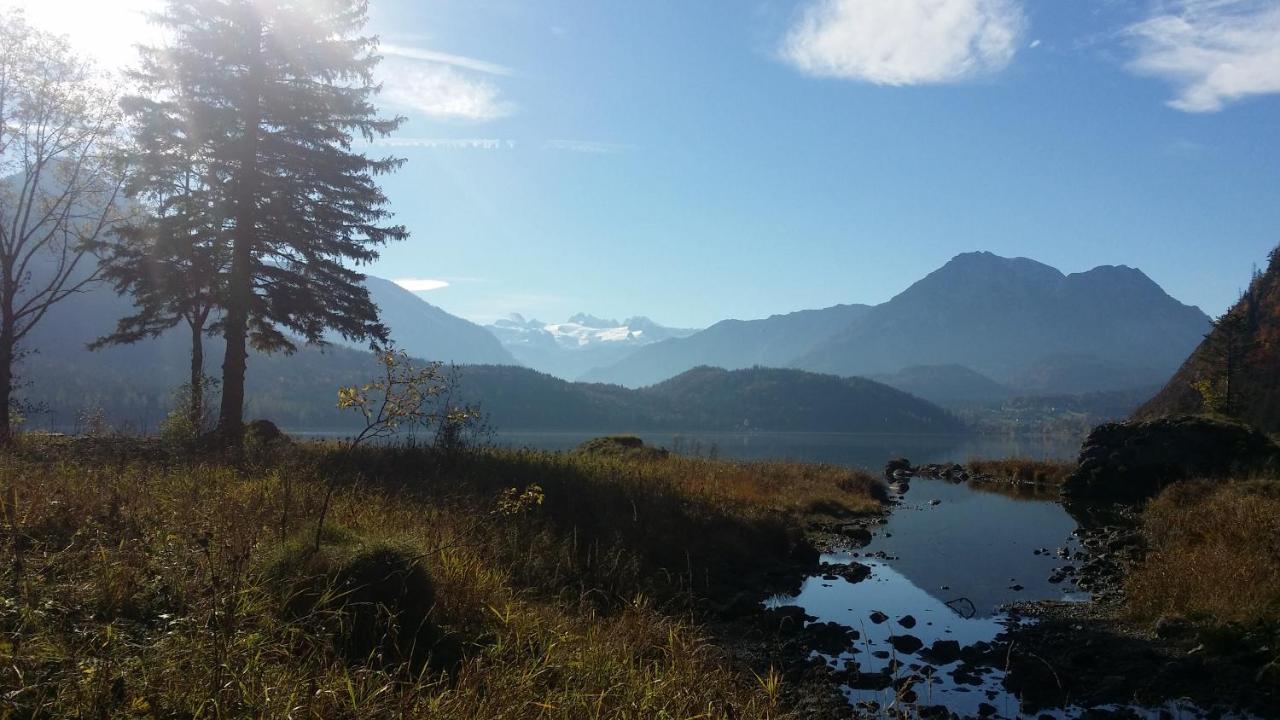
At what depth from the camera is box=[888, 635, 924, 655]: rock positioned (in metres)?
8.80

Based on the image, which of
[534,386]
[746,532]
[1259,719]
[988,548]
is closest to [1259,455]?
[988,548]

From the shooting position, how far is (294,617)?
501 cm

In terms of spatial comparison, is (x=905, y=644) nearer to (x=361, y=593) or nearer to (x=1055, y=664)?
(x=1055, y=664)

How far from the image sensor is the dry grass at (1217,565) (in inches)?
340

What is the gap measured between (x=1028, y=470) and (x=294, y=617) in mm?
40136

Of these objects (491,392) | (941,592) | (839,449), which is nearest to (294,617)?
(941,592)

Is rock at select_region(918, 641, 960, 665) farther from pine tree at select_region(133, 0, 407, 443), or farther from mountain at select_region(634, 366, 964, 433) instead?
mountain at select_region(634, 366, 964, 433)

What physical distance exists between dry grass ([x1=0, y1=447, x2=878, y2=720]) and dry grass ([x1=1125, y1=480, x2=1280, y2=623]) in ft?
20.2

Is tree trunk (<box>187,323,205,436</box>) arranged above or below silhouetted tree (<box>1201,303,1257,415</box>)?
below

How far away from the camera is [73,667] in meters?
3.58

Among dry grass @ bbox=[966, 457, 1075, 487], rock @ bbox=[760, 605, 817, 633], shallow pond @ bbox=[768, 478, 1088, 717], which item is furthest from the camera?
dry grass @ bbox=[966, 457, 1075, 487]

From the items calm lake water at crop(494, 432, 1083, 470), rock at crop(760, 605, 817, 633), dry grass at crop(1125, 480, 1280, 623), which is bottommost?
calm lake water at crop(494, 432, 1083, 470)

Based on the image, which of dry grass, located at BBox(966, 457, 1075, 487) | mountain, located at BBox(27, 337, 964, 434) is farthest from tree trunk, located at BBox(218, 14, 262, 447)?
mountain, located at BBox(27, 337, 964, 434)

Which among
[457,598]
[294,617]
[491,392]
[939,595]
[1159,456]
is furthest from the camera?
[491,392]
